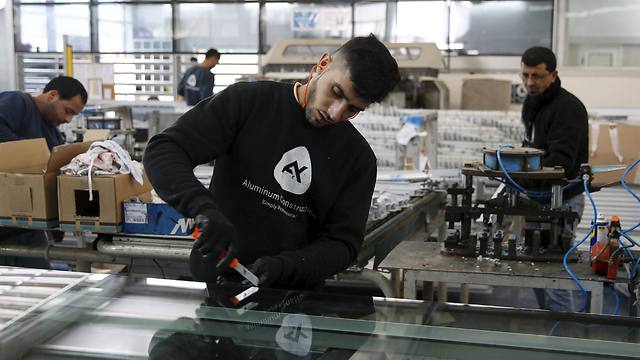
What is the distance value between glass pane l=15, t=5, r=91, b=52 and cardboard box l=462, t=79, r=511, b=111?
5.62 meters

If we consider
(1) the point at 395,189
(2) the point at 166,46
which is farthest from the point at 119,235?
(2) the point at 166,46

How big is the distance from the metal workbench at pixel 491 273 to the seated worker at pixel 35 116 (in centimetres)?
153

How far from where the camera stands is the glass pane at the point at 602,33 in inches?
288

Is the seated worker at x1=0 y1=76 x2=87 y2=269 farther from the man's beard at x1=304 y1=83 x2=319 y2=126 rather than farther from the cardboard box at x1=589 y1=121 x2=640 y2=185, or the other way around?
the cardboard box at x1=589 y1=121 x2=640 y2=185

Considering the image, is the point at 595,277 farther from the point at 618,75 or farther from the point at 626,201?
the point at 618,75

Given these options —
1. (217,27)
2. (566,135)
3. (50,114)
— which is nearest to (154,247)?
(50,114)

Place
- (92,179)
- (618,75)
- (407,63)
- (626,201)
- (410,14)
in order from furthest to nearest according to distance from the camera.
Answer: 1. (410,14)
2. (618,75)
3. (407,63)
4. (626,201)
5. (92,179)

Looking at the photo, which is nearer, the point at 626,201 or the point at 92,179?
the point at 92,179

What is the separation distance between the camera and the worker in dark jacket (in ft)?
8.34

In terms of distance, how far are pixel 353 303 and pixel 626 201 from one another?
11.4 feet

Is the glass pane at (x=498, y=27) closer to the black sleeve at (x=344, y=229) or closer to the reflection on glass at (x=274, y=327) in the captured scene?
the black sleeve at (x=344, y=229)

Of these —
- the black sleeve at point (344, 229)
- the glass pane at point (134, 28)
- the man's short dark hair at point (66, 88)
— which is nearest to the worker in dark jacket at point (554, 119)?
the black sleeve at point (344, 229)

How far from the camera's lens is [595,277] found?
1.92 metres

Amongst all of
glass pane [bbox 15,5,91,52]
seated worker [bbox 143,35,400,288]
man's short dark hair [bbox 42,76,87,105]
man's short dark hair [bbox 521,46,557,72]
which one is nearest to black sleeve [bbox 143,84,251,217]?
seated worker [bbox 143,35,400,288]
